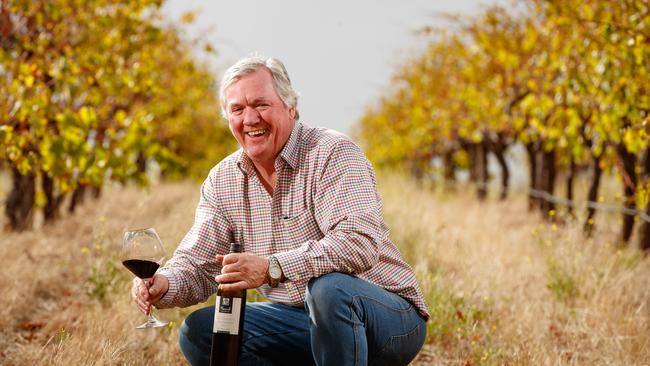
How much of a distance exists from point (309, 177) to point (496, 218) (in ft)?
26.6

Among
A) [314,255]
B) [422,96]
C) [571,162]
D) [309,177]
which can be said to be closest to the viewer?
[314,255]

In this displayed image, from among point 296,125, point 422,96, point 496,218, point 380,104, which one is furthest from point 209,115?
point 296,125

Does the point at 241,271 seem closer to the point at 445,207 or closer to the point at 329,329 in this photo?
the point at 329,329

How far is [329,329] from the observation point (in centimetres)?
284

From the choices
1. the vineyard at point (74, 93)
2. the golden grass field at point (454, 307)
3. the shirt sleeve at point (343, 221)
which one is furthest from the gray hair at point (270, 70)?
the golden grass field at point (454, 307)

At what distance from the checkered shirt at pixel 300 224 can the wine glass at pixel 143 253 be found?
15 cm

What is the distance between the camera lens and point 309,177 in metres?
3.19

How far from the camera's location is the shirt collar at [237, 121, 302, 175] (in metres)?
3.22

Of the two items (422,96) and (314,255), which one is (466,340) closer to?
(314,255)

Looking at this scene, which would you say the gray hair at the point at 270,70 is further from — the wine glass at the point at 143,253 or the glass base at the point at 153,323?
the glass base at the point at 153,323

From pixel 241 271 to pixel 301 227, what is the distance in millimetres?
475

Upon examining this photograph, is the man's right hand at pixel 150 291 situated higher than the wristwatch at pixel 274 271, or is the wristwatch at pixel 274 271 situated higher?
the wristwatch at pixel 274 271

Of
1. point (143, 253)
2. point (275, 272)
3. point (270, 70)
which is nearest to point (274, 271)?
point (275, 272)

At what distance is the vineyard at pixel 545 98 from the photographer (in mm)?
6004
